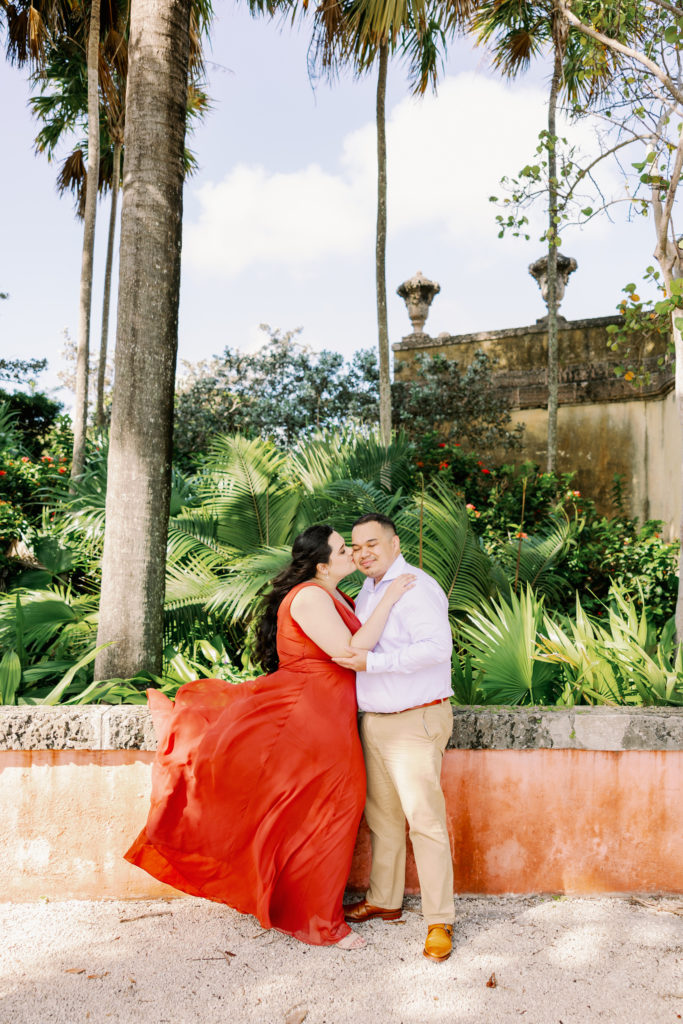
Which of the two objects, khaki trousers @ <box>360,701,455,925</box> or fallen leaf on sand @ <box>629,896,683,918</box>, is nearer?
khaki trousers @ <box>360,701,455,925</box>

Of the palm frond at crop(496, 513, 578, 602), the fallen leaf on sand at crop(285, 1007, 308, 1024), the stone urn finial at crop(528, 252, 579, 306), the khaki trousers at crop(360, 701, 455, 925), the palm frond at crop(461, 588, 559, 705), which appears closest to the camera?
the fallen leaf on sand at crop(285, 1007, 308, 1024)

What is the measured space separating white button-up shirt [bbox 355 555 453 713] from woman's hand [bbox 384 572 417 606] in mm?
22

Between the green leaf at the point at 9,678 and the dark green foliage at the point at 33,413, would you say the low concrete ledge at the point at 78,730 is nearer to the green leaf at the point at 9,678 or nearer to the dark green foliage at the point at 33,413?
the green leaf at the point at 9,678

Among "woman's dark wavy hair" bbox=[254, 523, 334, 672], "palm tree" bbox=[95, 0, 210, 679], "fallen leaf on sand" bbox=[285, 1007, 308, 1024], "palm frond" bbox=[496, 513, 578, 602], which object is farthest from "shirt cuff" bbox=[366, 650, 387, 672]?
"palm frond" bbox=[496, 513, 578, 602]

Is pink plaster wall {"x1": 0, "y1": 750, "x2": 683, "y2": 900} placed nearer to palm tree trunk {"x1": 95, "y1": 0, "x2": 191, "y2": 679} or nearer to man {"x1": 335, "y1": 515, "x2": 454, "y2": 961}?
man {"x1": 335, "y1": 515, "x2": 454, "y2": 961}

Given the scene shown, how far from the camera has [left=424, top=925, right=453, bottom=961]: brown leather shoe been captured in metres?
2.77

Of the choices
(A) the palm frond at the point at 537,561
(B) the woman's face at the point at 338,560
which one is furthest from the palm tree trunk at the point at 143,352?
(A) the palm frond at the point at 537,561

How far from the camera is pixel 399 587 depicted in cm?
297

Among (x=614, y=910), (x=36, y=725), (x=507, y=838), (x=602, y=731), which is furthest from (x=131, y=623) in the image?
(x=614, y=910)

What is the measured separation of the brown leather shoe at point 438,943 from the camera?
2774mm

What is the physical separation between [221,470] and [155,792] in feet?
9.64

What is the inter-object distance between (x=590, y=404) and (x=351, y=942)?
10.9m

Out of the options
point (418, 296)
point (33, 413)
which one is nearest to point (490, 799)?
point (418, 296)

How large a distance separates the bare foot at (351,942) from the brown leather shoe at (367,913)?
0.62 ft
